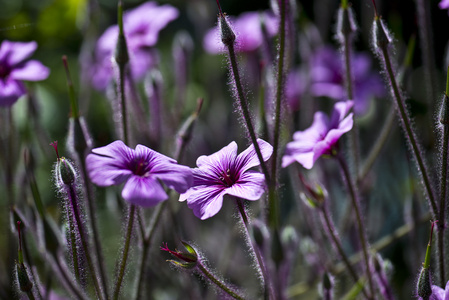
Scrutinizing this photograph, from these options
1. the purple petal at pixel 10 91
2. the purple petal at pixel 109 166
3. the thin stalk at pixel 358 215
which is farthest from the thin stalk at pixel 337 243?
the purple petal at pixel 10 91

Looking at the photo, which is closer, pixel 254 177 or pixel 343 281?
pixel 254 177

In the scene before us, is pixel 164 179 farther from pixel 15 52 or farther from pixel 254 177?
pixel 15 52

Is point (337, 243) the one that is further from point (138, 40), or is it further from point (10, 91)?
point (138, 40)

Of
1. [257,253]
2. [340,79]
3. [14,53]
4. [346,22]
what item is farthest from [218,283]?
[340,79]

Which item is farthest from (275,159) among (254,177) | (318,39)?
(318,39)

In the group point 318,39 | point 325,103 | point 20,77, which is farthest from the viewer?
point 325,103

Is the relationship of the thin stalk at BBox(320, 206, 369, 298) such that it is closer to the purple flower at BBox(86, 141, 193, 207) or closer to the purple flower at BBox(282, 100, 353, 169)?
the purple flower at BBox(282, 100, 353, 169)

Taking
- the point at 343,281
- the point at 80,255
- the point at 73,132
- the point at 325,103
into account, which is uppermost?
the point at 73,132
